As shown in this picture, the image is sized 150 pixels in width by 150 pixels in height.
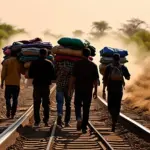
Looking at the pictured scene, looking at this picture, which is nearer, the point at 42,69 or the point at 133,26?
the point at 42,69

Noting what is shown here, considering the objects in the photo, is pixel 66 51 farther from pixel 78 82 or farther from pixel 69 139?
pixel 69 139

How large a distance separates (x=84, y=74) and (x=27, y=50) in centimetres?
237

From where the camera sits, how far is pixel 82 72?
1291 cm

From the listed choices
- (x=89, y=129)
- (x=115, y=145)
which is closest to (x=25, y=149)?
(x=115, y=145)

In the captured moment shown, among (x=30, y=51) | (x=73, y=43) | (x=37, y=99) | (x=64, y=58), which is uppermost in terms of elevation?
(x=73, y=43)

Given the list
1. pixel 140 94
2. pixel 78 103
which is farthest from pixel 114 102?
pixel 140 94

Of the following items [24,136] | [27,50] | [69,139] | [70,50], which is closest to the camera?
[69,139]

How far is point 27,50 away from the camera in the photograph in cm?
1466

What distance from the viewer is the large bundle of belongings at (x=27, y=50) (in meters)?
14.8

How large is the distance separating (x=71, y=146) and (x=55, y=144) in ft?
1.28

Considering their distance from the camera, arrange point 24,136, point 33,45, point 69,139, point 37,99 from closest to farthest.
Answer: point 69,139, point 24,136, point 37,99, point 33,45

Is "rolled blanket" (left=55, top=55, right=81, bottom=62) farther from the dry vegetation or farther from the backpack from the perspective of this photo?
the dry vegetation

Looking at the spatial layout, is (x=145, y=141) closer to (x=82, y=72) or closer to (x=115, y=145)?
(x=115, y=145)

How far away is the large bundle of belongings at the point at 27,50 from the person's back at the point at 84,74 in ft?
6.94
